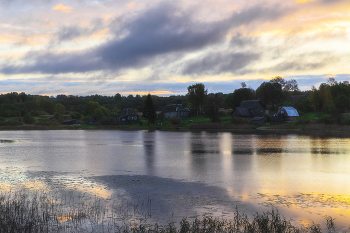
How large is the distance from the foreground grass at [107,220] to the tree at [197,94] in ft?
312

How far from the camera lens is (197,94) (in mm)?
108312

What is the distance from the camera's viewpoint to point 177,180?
20422 mm

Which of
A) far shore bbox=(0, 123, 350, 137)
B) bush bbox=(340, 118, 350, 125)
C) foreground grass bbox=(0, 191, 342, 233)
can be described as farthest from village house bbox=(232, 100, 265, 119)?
foreground grass bbox=(0, 191, 342, 233)

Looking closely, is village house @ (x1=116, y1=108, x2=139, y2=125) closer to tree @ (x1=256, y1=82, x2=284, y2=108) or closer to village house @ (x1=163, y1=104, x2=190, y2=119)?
village house @ (x1=163, y1=104, x2=190, y2=119)

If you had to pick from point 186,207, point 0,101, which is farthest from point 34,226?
point 0,101

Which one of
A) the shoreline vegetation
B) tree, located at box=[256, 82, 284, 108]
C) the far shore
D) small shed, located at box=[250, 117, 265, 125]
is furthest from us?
tree, located at box=[256, 82, 284, 108]

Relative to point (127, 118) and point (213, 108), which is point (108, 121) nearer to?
point (127, 118)

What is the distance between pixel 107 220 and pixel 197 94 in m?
97.3

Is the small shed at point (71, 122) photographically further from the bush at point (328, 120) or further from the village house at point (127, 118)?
the bush at point (328, 120)

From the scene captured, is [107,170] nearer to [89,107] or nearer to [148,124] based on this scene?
[148,124]

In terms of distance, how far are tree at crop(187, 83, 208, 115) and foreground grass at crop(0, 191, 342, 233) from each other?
312ft

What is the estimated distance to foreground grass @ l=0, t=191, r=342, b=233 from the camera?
11.0 metres

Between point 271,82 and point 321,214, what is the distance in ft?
300

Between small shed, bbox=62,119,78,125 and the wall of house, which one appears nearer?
the wall of house
